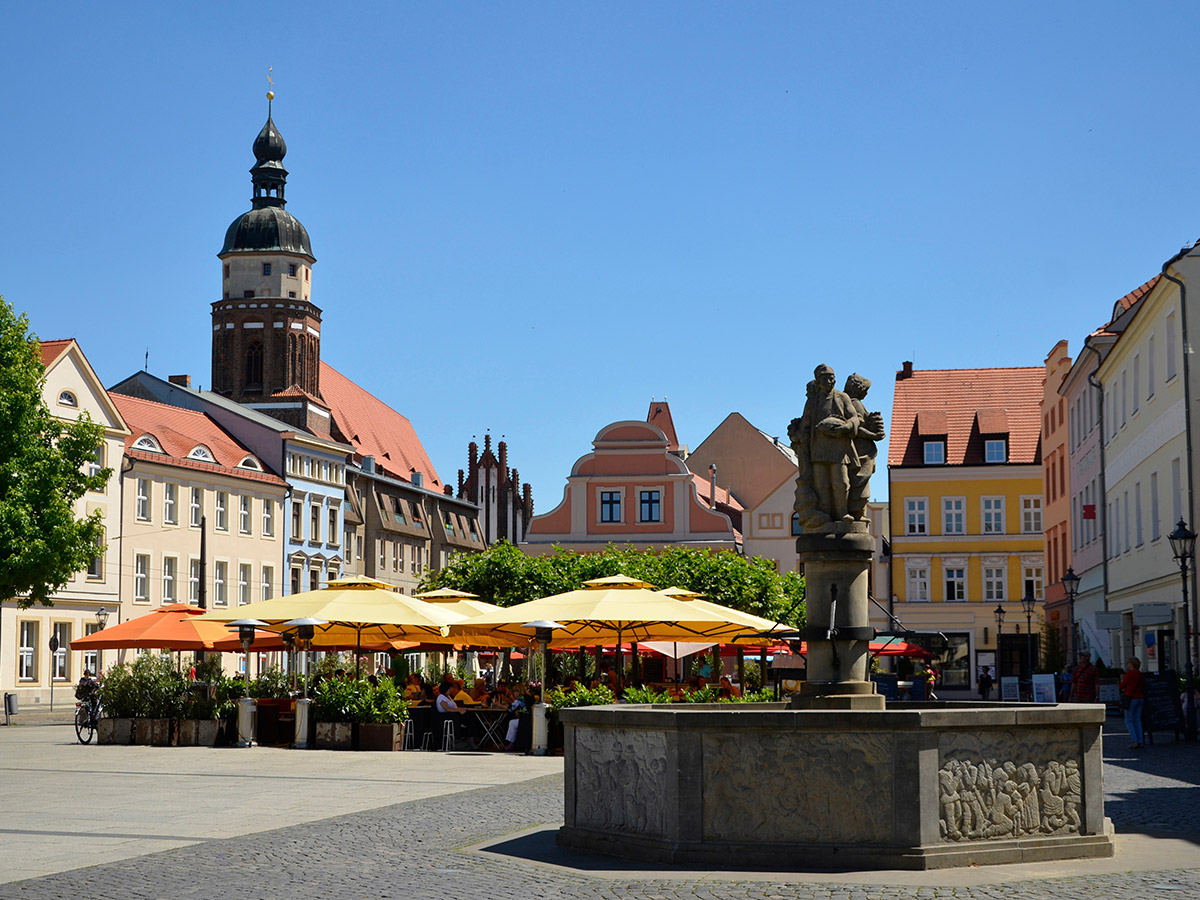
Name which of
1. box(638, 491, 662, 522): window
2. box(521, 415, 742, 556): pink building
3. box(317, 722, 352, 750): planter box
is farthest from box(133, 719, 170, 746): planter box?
box(638, 491, 662, 522): window

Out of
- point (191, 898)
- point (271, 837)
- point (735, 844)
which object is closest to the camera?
point (191, 898)

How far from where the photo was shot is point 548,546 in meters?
70.1

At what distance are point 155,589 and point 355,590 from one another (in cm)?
3776

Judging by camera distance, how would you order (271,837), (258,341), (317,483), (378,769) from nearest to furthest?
(271,837) < (378,769) < (317,483) < (258,341)

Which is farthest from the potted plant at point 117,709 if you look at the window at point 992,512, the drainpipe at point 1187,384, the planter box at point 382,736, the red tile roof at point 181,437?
the window at point 992,512

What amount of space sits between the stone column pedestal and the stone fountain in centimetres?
176

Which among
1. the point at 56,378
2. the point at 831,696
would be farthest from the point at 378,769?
the point at 56,378

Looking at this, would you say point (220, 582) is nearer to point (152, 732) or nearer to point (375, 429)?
point (375, 429)

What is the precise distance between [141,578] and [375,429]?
1397 inches

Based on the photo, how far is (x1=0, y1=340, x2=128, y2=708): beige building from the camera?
53.4 m

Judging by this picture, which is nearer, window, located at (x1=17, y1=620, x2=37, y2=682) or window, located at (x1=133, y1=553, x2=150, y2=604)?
window, located at (x1=17, y1=620, x2=37, y2=682)

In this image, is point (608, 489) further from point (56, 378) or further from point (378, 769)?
point (378, 769)

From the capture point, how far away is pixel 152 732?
89.9 feet

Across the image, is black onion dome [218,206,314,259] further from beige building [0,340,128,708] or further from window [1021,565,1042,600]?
window [1021,565,1042,600]
